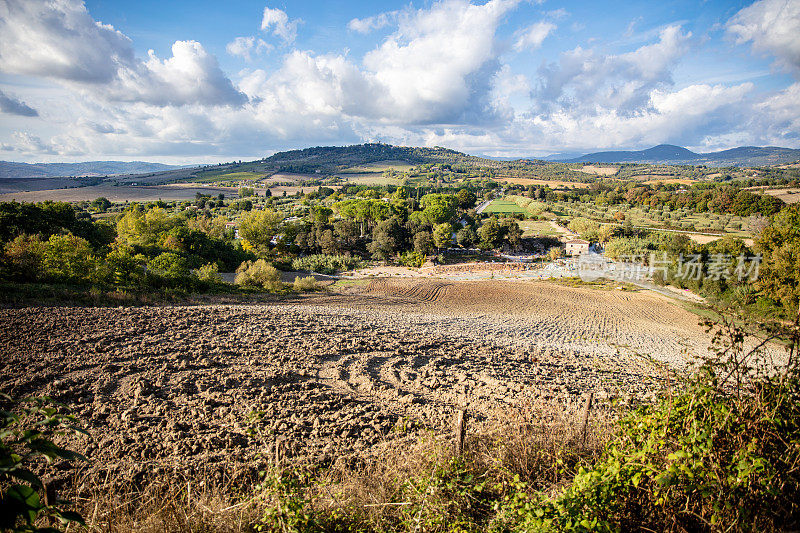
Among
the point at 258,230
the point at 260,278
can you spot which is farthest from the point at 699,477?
the point at 258,230

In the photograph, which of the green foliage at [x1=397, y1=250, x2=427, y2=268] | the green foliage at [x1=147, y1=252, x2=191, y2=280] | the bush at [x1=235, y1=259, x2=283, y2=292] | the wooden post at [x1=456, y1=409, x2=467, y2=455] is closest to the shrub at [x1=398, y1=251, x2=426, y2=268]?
the green foliage at [x1=397, y1=250, x2=427, y2=268]

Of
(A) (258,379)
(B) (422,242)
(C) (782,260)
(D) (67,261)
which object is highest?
(D) (67,261)

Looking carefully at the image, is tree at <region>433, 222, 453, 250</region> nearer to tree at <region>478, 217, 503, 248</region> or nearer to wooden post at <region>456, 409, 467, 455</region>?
tree at <region>478, 217, 503, 248</region>

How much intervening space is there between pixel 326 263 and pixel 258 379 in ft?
119

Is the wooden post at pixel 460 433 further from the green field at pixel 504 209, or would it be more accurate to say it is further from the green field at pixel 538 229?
the green field at pixel 504 209

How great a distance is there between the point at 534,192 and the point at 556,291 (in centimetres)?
9124

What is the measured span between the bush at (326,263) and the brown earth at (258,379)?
89.8ft

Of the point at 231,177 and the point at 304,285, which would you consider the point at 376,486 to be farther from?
the point at 231,177

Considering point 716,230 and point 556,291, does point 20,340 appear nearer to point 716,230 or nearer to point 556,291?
point 556,291

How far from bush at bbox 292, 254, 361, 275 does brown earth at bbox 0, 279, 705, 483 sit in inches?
1078

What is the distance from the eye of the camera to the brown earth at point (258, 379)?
17.0 feet

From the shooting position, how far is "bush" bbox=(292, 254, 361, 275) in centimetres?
4069

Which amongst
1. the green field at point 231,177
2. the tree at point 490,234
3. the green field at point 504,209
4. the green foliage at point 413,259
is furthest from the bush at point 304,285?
the green field at point 231,177

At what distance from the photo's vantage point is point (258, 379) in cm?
714
